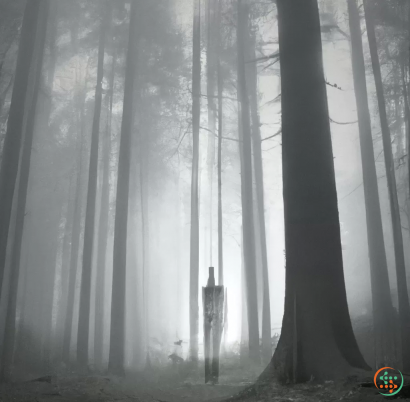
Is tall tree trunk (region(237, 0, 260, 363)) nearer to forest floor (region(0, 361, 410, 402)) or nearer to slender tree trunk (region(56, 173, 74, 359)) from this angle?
forest floor (region(0, 361, 410, 402))

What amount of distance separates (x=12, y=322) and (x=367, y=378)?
784 cm

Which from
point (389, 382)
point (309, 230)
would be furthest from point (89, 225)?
point (389, 382)

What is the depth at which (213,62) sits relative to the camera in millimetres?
14281

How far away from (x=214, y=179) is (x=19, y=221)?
8.63m

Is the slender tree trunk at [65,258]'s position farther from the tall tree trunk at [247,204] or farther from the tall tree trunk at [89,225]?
the tall tree trunk at [247,204]

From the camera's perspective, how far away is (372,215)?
401 inches

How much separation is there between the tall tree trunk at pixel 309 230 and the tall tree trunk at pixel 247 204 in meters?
6.07

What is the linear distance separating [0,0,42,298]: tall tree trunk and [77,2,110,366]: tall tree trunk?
253 centimetres

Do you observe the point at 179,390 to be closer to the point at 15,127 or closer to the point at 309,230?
the point at 309,230

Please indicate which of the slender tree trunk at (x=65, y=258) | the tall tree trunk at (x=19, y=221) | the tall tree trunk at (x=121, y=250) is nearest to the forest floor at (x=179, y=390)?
the tall tree trunk at (x=121, y=250)

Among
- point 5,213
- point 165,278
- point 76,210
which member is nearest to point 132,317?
point 76,210

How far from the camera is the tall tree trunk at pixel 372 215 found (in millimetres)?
9133

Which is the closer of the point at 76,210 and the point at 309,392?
the point at 309,392

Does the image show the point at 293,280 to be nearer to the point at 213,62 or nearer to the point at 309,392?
the point at 309,392
